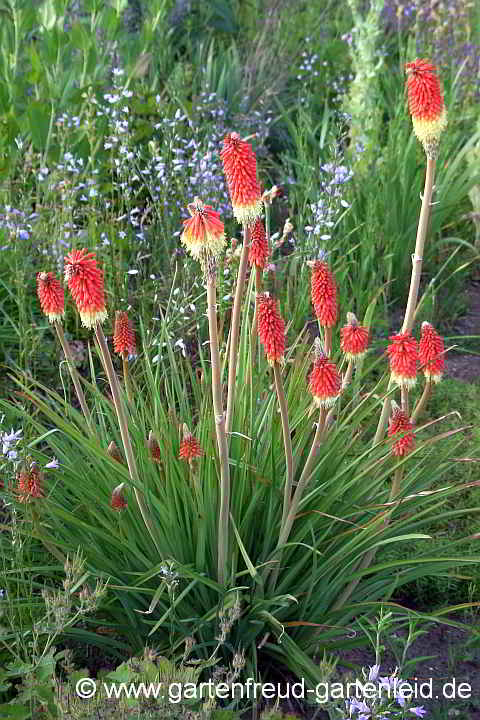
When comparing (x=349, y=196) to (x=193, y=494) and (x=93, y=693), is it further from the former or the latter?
(x=93, y=693)

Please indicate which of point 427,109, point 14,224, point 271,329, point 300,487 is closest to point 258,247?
point 271,329

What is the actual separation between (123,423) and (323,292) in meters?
0.66

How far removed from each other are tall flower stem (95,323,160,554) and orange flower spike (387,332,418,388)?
78 cm

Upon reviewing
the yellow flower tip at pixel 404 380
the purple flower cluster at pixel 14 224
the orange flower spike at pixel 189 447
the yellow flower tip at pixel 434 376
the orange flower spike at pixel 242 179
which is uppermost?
the orange flower spike at pixel 242 179

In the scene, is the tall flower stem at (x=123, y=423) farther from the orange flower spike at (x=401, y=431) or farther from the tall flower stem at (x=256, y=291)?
the orange flower spike at (x=401, y=431)

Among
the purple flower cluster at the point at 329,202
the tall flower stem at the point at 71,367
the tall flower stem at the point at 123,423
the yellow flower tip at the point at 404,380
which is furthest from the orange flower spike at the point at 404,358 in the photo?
the purple flower cluster at the point at 329,202

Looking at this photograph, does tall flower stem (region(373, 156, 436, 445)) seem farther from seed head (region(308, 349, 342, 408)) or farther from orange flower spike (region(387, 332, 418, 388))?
seed head (region(308, 349, 342, 408))

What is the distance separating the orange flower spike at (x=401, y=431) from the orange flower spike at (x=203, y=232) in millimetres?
845

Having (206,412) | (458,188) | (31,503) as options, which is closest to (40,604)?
(31,503)

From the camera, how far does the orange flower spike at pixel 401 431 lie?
8.21 ft

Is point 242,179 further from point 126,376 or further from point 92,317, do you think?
point 126,376

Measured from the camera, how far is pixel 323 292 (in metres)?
2.34

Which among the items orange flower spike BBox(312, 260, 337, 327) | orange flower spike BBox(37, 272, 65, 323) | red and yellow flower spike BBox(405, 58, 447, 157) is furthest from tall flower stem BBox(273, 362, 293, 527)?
red and yellow flower spike BBox(405, 58, 447, 157)

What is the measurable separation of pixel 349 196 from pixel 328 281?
294cm
